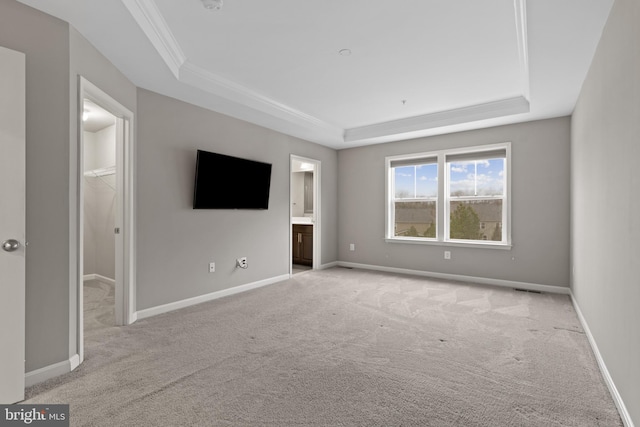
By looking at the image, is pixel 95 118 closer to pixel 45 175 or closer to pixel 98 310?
pixel 98 310

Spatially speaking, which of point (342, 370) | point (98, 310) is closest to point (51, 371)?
point (98, 310)

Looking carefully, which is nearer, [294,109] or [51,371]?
[51,371]

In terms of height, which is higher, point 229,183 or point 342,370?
point 229,183

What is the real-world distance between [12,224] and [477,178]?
5438 millimetres

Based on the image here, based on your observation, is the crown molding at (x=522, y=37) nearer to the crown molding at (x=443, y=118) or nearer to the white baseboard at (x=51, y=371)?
the crown molding at (x=443, y=118)

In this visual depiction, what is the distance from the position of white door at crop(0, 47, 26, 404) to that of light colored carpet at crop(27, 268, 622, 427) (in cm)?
26

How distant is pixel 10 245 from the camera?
6.23 feet

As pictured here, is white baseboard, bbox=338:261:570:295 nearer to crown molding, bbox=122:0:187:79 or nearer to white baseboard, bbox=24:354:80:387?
crown molding, bbox=122:0:187:79

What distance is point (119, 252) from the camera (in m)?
A: 3.21

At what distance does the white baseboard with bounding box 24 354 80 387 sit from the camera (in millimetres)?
2059

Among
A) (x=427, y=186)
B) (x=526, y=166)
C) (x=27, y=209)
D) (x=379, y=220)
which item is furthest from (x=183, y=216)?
(x=526, y=166)

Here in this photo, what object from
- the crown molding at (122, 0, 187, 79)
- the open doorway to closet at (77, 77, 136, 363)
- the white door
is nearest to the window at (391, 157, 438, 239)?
the crown molding at (122, 0, 187, 79)

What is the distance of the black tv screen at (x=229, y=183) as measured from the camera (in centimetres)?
388

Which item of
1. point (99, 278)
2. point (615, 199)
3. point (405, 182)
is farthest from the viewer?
point (405, 182)
